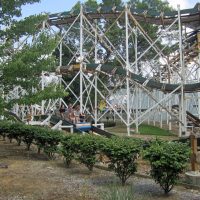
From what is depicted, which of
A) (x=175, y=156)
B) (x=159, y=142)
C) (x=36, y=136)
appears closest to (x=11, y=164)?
(x=36, y=136)

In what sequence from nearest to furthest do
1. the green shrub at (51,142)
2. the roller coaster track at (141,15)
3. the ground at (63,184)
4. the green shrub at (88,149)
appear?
1. the ground at (63,184)
2. the green shrub at (88,149)
3. the green shrub at (51,142)
4. the roller coaster track at (141,15)

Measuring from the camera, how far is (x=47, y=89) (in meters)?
12.5

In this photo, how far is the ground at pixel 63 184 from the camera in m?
8.02

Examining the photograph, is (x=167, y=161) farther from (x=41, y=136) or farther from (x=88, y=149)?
(x=41, y=136)

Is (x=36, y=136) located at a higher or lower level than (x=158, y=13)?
lower

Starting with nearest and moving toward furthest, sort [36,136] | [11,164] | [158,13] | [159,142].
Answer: [159,142], [11,164], [36,136], [158,13]

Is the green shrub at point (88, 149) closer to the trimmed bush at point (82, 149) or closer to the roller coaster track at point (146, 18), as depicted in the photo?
the trimmed bush at point (82, 149)

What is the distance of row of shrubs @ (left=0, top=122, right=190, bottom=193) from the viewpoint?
795 centimetres

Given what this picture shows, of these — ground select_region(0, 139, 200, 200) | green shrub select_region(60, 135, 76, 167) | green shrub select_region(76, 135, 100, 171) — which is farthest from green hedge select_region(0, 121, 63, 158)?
green shrub select_region(76, 135, 100, 171)

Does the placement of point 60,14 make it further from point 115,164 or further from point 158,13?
point 115,164

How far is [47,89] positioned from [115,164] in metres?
4.24

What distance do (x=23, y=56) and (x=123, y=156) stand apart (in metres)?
4.60

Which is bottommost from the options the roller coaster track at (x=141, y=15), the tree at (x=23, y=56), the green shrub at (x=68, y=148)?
the green shrub at (x=68, y=148)

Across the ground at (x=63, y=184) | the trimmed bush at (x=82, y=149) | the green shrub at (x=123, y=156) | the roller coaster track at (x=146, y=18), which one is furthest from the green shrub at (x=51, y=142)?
the roller coaster track at (x=146, y=18)
